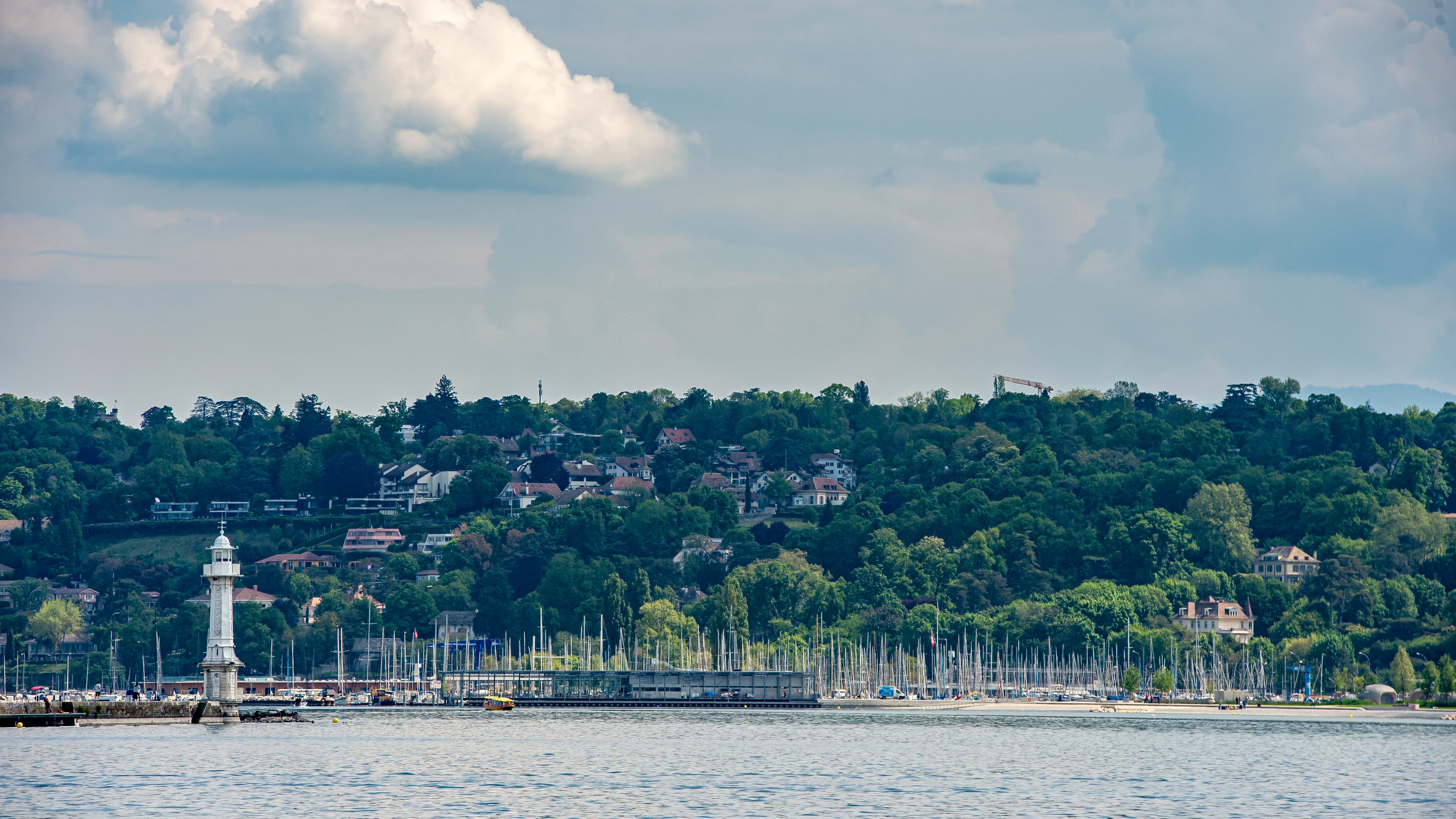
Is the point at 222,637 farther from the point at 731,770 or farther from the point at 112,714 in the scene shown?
the point at 731,770

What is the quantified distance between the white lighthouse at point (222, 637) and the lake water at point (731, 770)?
7091mm

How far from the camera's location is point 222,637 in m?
122

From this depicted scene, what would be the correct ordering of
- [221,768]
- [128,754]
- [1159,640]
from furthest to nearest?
[1159,640]
[128,754]
[221,768]

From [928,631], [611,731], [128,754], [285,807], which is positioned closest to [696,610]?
[928,631]

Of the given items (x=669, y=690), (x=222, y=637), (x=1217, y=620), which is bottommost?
(x=669, y=690)

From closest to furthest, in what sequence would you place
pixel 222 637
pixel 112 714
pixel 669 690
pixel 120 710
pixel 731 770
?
pixel 731 770 → pixel 112 714 → pixel 120 710 → pixel 222 637 → pixel 669 690

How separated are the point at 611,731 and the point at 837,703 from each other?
53394 millimetres

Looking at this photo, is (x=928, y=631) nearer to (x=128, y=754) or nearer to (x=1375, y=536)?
(x=1375, y=536)

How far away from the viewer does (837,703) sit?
161875 millimetres

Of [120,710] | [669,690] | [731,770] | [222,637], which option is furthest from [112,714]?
[669,690]

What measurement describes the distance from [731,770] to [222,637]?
5542cm

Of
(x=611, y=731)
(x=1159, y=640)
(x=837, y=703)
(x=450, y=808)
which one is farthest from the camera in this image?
(x=1159, y=640)

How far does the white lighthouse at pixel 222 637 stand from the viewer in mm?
121875

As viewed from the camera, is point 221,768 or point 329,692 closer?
point 221,768
